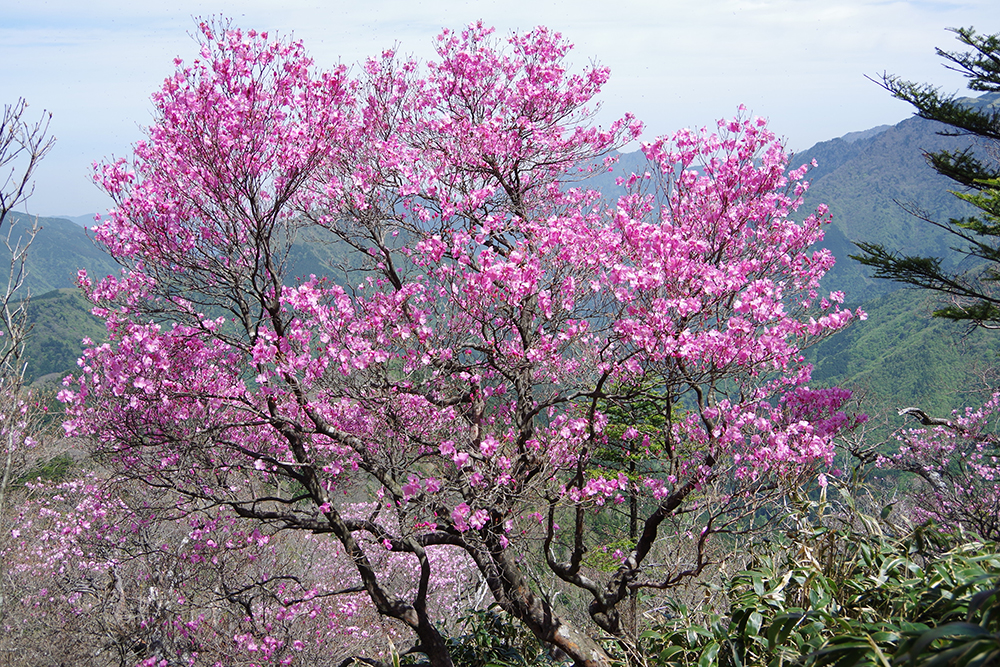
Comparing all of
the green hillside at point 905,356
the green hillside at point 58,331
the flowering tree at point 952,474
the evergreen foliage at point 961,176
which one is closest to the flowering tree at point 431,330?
the flowering tree at point 952,474

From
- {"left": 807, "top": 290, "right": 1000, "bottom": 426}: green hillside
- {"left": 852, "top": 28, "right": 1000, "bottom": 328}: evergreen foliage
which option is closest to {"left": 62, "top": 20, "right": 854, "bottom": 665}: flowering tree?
{"left": 852, "top": 28, "right": 1000, "bottom": 328}: evergreen foliage

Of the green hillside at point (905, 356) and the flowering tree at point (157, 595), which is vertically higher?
the flowering tree at point (157, 595)

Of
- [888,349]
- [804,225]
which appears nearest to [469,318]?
[804,225]

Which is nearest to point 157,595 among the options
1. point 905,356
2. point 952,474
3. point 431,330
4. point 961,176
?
point 431,330

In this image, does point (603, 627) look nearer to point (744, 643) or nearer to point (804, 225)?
point (744, 643)

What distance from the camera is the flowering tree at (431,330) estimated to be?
6.04 metres

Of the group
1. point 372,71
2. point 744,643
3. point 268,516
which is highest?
point 372,71

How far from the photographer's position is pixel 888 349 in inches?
4018

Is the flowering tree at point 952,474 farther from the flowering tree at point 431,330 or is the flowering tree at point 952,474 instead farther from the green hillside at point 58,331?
the green hillside at point 58,331

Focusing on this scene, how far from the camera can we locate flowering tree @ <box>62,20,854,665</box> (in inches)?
238

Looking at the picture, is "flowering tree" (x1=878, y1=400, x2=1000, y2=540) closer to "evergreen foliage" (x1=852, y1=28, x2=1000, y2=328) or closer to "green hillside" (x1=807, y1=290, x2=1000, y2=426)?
"evergreen foliage" (x1=852, y1=28, x2=1000, y2=328)

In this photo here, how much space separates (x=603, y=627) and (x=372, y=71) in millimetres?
8279

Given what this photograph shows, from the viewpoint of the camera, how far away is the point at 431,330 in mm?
6438

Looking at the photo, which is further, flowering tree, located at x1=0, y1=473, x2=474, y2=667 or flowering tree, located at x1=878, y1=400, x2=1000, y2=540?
flowering tree, located at x1=0, y1=473, x2=474, y2=667
